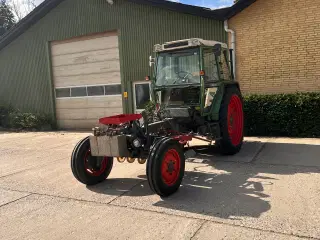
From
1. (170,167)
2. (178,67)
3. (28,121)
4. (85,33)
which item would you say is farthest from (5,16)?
(170,167)

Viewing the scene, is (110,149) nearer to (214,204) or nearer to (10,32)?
(214,204)

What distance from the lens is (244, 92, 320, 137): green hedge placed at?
8.91 m

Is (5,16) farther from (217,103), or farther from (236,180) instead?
(236,180)

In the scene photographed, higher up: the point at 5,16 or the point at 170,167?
the point at 5,16

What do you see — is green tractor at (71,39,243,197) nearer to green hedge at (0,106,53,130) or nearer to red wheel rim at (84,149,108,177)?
red wheel rim at (84,149,108,177)

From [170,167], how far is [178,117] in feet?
6.23

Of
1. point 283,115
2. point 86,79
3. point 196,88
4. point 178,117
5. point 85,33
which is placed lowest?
point 283,115

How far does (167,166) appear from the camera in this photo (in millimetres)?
4973

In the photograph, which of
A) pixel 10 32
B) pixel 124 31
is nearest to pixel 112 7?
pixel 124 31

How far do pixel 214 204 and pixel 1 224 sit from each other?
277 centimetres

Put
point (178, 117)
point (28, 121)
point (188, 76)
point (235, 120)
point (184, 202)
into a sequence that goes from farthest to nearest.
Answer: point (28, 121), point (235, 120), point (188, 76), point (178, 117), point (184, 202)

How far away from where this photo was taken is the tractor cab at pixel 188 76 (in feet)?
21.9

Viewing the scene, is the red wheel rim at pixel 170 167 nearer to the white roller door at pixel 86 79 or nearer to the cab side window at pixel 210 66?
the cab side window at pixel 210 66

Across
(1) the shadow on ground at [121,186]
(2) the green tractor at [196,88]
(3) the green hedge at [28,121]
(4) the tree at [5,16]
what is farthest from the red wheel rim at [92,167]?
(4) the tree at [5,16]
